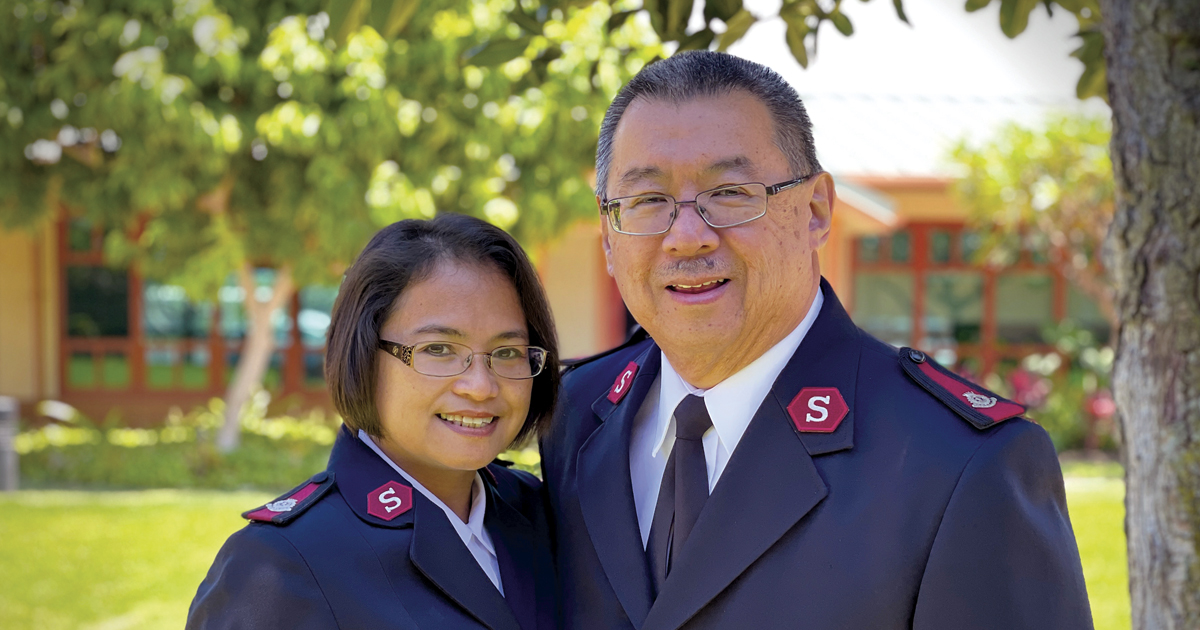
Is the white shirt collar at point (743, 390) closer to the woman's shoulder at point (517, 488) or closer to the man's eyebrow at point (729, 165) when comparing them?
the man's eyebrow at point (729, 165)

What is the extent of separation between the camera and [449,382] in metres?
1.89

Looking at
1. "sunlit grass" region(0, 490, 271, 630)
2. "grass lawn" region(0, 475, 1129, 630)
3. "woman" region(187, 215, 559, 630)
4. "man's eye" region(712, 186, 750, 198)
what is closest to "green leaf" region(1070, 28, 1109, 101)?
"man's eye" region(712, 186, 750, 198)

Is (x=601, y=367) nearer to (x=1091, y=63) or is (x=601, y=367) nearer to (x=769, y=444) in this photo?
(x=769, y=444)

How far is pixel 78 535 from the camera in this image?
296 inches

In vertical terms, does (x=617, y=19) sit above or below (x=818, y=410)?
above

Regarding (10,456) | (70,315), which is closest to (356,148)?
(10,456)

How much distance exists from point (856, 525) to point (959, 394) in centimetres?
27

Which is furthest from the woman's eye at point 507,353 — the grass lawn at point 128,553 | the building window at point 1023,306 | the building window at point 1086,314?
the building window at point 1086,314

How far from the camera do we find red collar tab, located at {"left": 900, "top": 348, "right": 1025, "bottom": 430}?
1518 millimetres

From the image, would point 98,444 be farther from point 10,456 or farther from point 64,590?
point 64,590

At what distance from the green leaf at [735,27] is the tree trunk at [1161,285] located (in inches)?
34.4

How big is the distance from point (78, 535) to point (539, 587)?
6798 mm

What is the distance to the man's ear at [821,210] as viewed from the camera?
5.84ft

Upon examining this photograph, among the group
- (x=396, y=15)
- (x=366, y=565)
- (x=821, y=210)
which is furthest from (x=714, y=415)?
(x=396, y=15)
